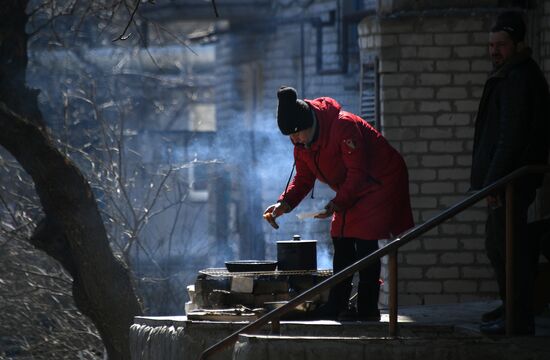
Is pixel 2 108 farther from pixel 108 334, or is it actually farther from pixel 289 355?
pixel 289 355

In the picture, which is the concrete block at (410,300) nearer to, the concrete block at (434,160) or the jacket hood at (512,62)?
the concrete block at (434,160)

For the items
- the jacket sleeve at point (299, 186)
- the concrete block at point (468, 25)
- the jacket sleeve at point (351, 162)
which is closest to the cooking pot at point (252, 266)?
the jacket sleeve at point (299, 186)

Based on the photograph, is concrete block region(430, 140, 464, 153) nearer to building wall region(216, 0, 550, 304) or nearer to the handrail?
building wall region(216, 0, 550, 304)

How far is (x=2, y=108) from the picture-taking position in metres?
9.54

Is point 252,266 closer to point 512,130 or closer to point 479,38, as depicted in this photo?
point 512,130

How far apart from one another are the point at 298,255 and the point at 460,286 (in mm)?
2050

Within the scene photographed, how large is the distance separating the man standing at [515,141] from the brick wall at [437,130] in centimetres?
282

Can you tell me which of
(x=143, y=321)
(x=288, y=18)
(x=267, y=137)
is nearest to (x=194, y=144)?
(x=267, y=137)

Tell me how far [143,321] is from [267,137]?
10170 millimetres

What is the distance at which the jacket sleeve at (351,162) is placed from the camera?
22.9ft

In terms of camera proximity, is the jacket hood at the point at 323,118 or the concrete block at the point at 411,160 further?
the concrete block at the point at 411,160

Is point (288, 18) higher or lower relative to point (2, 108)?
higher

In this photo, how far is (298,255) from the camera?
770 centimetres

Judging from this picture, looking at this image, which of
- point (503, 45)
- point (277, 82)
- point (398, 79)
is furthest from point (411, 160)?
point (277, 82)
